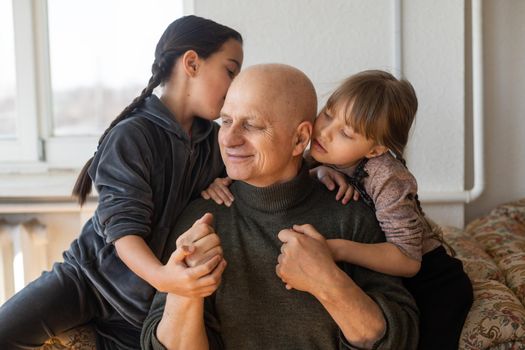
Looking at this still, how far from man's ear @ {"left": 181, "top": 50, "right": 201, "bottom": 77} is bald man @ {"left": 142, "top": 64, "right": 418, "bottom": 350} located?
0.26 m

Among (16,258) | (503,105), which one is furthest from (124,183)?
(503,105)

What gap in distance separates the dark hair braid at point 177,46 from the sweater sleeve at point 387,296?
603mm

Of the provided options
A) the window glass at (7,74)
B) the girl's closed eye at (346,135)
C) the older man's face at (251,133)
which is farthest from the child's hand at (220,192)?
the window glass at (7,74)

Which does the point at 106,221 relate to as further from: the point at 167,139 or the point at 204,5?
the point at 204,5

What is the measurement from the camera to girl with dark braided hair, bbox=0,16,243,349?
1.52m

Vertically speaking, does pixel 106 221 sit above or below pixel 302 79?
below

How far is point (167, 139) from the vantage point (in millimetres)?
1666

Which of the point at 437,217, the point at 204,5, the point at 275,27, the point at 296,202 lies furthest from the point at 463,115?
the point at 296,202

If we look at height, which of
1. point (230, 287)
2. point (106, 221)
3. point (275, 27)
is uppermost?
point (275, 27)

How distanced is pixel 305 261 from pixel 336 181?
1.06ft

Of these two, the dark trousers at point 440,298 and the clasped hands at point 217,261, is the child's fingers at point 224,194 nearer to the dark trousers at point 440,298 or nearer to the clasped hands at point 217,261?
the clasped hands at point 217,261

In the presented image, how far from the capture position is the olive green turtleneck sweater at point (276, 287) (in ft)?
4.81

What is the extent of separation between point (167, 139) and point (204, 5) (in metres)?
1.14

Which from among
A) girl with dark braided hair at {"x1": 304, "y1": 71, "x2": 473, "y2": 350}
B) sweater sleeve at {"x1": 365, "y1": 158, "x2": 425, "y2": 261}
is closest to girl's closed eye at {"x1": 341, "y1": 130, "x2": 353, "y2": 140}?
girl with dark braided hair at {"x1": 304, "y1": 71, "x2": 473, "y2": 350}
